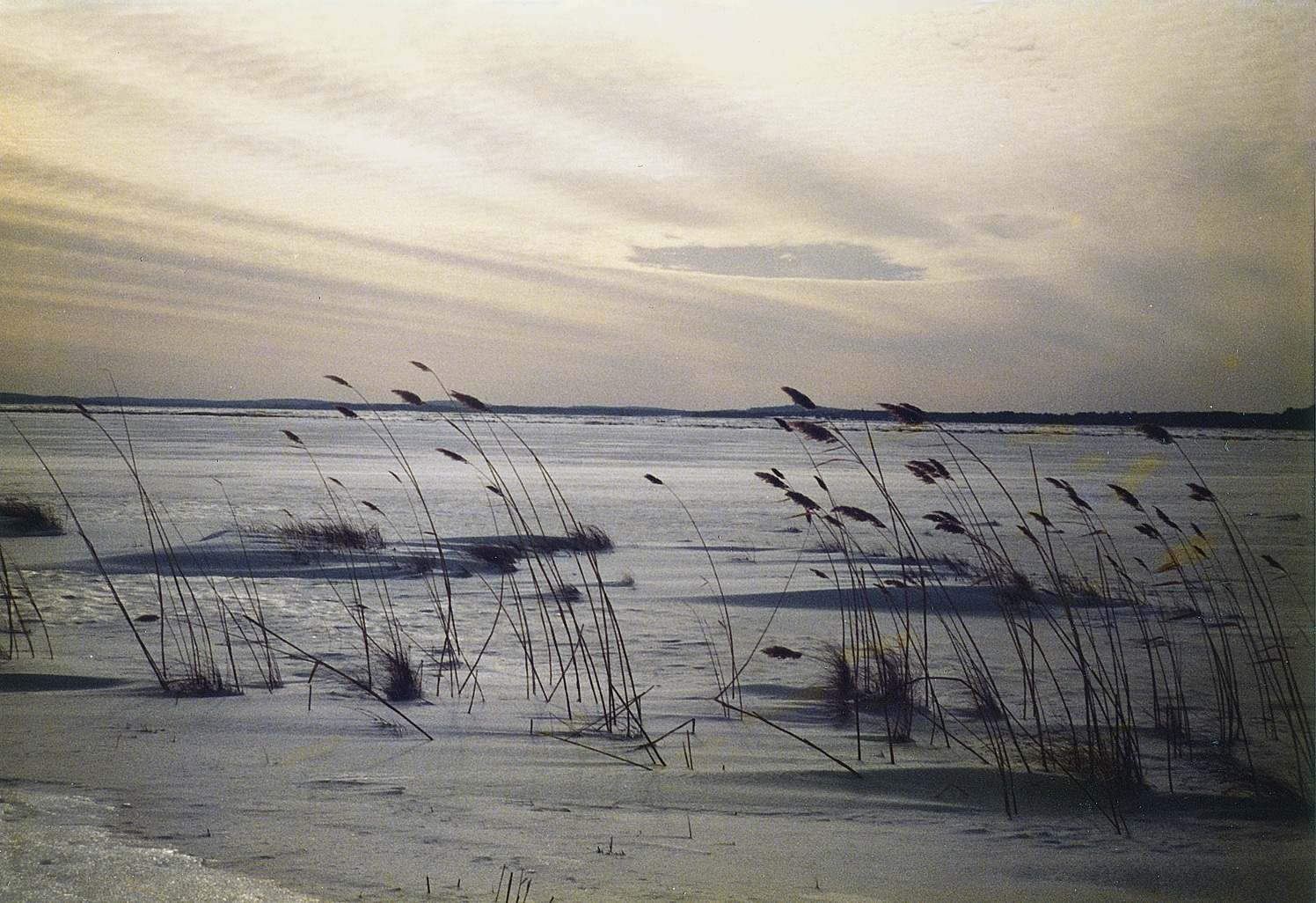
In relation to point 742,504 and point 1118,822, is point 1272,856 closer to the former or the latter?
point 1118,822

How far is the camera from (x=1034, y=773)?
3223mm

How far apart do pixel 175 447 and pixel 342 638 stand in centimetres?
2623

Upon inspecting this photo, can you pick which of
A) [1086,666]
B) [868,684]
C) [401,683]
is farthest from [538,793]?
[868,684]

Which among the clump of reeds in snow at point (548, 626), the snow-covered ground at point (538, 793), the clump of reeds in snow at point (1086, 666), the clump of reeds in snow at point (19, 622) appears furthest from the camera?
the clump of reeds in snow at point (19, 622)

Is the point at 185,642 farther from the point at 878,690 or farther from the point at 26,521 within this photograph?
the point at 26,521

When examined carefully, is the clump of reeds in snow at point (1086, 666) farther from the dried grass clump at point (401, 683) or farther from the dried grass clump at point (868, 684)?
the dried grass clump at point (401, 683)

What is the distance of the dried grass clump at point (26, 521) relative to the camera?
9289 mm

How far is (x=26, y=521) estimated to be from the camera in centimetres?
935

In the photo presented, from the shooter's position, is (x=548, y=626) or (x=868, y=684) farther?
(x=548, y=626)

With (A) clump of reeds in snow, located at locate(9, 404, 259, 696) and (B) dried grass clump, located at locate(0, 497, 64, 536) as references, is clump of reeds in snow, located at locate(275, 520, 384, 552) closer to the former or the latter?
(B) dried grass clump, located at locate(0, 497, 64, 536)

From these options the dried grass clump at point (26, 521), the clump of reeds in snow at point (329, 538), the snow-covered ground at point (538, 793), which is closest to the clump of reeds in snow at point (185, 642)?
the snow-covered ground at point (538, 793)

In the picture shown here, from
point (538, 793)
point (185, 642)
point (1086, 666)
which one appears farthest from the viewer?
point (185, 642)

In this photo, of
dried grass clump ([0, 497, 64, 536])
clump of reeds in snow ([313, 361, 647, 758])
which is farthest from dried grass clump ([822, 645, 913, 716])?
dried grass clump ([0, 497, 64, 536])

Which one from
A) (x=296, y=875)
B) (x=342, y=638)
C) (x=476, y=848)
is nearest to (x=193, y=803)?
(x=296, y=875)
